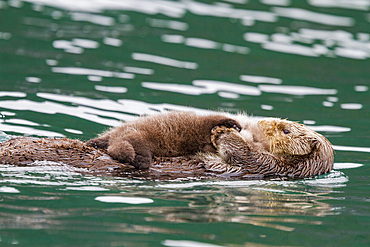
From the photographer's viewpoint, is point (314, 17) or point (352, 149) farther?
point (314, 17)

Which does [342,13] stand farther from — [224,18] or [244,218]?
[244,218]

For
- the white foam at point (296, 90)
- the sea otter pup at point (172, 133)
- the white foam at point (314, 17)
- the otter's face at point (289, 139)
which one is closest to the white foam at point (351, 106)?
the white foam at point (296, 90)

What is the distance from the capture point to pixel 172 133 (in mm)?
6102

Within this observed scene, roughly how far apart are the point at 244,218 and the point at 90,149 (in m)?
1.74

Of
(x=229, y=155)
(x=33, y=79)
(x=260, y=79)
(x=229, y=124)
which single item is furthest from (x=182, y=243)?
(x=260, y=79)

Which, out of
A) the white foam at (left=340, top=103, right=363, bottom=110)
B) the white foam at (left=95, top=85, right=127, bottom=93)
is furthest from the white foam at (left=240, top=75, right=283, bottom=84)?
the white foam at (left=95, top=85, right=127, bottom=93)

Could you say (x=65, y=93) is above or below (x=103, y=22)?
below

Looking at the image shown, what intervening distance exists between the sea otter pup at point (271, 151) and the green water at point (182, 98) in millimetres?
186

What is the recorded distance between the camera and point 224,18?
1527 cm

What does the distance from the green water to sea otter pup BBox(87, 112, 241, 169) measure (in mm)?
418

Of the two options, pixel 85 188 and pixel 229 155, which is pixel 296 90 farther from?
pixel 85 188

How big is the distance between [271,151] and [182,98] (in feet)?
11.9

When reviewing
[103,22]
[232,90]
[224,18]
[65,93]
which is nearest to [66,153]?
[65,93]

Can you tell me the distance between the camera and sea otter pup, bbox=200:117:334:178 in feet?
20.0
